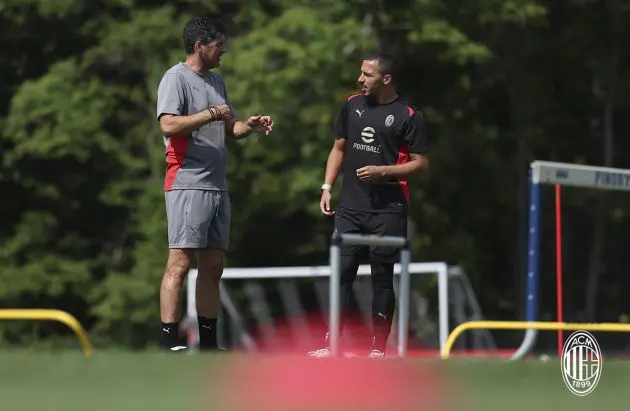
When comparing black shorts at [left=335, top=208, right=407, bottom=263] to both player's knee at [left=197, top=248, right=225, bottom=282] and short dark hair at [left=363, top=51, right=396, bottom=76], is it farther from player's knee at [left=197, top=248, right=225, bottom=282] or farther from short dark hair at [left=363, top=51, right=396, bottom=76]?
player's knee at [left=197, top=248, right=225, bottom=282]

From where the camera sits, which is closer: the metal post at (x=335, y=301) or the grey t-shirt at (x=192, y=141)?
the metal post at (x=335, y=301)

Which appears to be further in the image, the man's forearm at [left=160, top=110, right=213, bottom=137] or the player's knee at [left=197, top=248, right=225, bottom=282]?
the player's knee at [left=197, top=248, right=225, bottom=282]

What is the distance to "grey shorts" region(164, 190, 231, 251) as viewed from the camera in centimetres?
883

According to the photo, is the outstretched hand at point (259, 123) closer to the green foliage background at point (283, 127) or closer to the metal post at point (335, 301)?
the metal post at point (335, 301)

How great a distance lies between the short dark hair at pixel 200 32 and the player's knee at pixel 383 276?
173cm

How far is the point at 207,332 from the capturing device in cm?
906

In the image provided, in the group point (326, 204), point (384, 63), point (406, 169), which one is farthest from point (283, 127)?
point (406, 169)

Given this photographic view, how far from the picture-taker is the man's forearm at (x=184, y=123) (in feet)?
28.4

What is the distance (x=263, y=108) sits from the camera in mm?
24672

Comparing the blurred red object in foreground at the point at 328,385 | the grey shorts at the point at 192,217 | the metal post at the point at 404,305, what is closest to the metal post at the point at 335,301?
the metal post at the point at 404,305

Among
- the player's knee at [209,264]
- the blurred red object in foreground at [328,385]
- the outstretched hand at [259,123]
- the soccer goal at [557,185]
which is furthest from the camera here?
the soccer goal at [557,185]

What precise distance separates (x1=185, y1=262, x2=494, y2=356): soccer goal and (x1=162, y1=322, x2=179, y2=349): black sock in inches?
529

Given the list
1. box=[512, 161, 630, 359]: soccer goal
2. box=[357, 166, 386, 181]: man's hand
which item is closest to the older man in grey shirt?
box=[357, 166, 386, 181]: man's hand

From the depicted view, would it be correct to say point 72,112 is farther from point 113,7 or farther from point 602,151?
point 602,151
